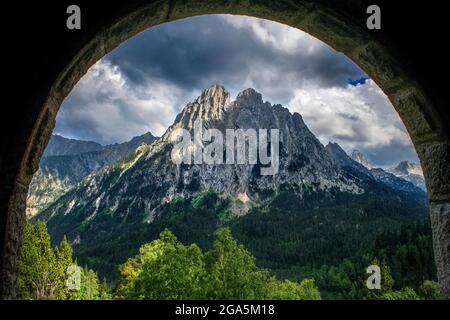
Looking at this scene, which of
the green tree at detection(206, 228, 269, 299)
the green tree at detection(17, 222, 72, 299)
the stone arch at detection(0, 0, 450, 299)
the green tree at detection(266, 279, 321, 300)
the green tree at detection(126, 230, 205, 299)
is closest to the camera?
the stone arch at detection(0, 0, 450, 299)

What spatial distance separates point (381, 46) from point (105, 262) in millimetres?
187671

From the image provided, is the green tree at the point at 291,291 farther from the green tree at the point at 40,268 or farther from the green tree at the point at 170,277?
the green tree at the point at 40,268

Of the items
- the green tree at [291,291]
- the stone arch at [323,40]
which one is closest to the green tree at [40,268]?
the green tree at [291,291]

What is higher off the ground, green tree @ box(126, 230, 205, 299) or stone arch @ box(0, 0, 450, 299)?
stone arch @ box(0, 0, 450, 299)

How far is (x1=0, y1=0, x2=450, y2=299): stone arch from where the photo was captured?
2.42m

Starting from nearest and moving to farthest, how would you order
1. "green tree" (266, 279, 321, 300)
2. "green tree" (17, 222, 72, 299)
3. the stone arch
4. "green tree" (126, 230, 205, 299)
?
the stone arch → "green tree" (126, 230, 205, 299) → "green tree" (266, 279, 321, 300) → "green tree" (17, 222, 72, 299)

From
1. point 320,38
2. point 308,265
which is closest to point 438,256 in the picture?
point 320,38

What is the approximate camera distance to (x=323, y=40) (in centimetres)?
333

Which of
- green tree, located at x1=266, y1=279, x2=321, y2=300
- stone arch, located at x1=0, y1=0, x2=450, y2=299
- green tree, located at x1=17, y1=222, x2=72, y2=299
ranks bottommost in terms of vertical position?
green tree, located at x1=266, y1=279, x2=321, y2=300

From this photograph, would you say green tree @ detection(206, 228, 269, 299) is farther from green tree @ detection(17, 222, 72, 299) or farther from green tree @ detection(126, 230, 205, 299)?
green tree @ detection(17, 222, 72, 299)

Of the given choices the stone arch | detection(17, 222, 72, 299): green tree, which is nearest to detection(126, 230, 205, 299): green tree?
detection(17, 222, 72, 299): green tree

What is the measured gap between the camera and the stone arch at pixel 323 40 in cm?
242

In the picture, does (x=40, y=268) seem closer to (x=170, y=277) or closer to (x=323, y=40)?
(x=170, y=277)

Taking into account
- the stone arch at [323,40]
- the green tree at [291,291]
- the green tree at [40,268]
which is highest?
the stone arch at [323,40]
